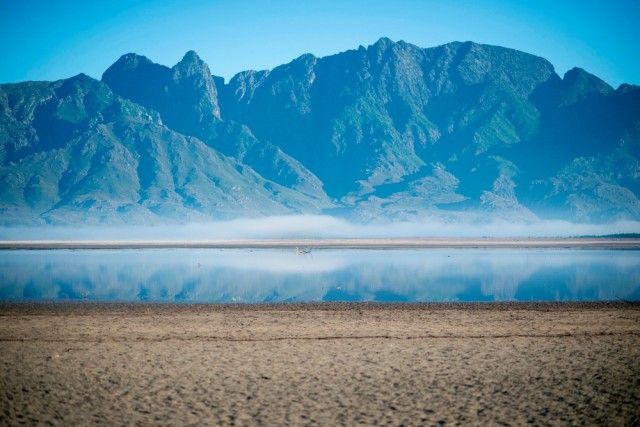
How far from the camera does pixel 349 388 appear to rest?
13156mm

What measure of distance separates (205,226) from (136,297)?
6628 inches

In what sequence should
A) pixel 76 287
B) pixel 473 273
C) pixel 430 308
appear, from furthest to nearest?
pixel 473 273
pixel 76 287
pixel 430 308

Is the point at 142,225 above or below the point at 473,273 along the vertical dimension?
above

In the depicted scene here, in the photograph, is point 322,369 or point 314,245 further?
point 314,245

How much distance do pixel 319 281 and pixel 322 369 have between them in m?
24.5

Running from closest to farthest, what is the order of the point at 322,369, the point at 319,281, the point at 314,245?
1. the point at 322,369
2. the point at 319,281
3. the point at 314,245

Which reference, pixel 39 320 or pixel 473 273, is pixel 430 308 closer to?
pixel 39 320

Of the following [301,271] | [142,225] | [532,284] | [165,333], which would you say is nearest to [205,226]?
[142,225]

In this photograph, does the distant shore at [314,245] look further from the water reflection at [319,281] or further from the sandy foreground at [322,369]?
the sandy foreground at [322,369]

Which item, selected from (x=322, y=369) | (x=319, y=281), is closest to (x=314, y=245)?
(x=319, y=281)

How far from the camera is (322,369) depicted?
580 inches

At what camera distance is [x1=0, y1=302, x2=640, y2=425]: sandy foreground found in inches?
456

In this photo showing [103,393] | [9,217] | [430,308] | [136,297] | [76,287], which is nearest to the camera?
[103,393]

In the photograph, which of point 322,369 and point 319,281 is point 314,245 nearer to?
point 319,281
